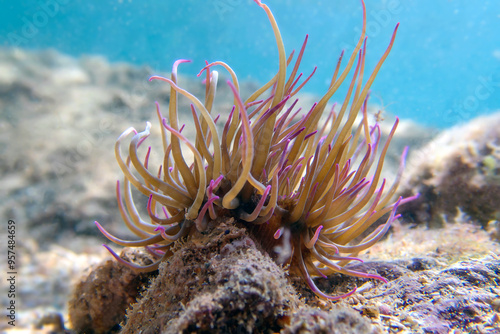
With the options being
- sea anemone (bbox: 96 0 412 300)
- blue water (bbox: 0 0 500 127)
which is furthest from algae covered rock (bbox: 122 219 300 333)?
blue water (bbox: 0 0 500 127)

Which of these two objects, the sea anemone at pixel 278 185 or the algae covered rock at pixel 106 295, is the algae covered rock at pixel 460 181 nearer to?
the sea anemone at pixel 278 185

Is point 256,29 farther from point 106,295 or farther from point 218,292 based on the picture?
point 218,292

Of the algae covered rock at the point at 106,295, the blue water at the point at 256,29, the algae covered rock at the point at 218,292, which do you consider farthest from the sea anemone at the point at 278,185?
the blue water at the point at 256,29

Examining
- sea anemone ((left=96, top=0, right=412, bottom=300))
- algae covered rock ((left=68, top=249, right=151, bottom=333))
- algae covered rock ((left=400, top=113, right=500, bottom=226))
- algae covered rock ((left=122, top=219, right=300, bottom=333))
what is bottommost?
algae covered rock ((left=68, top=249, right=151, bottom=333))

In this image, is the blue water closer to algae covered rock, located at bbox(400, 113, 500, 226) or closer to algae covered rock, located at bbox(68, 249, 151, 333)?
algae covered rock, located at bbox(400, 113, 500, 226)

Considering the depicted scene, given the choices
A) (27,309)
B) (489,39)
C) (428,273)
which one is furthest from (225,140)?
(489,39)

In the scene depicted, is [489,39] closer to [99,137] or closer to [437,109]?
[437,109]

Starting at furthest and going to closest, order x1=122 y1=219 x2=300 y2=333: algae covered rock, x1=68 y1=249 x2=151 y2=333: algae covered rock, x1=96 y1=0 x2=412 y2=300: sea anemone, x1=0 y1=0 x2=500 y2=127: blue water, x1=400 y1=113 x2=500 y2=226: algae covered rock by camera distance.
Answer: x1=0 y1=0 x2=500 y2=127: blue water, x1=400 y1=113 x2=500 y2=226: algae covered rock, x1=68 y1=249 x2=151 y2=333: algae covered rock, x1=96 y1=0 x2=412 y2=300: sea anemone, x1=122 y1=219 x2=300 y2=333: algae covered rock

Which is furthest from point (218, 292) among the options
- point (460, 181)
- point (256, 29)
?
point (256, 29)

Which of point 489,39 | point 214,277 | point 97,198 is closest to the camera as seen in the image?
point 214,277

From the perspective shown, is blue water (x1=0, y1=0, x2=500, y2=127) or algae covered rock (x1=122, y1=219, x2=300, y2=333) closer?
algae covered rock (x1=122, y1=219, x2=300, y2=333)

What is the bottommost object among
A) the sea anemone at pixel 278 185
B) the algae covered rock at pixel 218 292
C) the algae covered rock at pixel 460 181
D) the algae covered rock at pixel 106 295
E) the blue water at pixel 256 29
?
the algae covered rock at pixel 106 295
